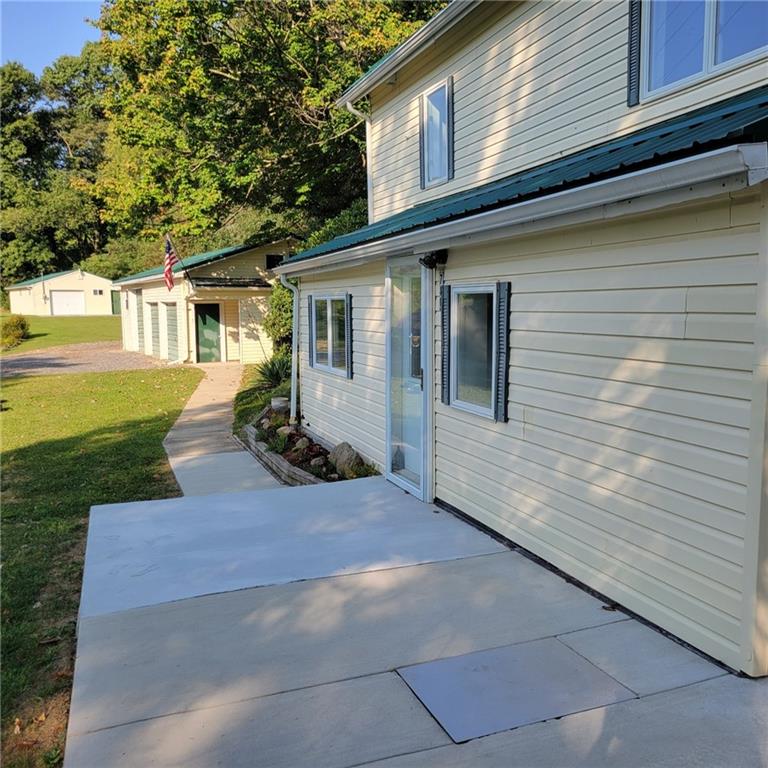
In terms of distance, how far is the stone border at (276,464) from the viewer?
28.4 feet

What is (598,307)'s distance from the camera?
443 cm

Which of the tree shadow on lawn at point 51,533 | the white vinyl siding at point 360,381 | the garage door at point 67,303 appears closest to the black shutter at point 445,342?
the white vinyl siding at point 360,381

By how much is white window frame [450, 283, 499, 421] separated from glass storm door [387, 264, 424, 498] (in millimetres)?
653

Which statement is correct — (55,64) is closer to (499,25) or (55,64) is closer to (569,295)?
(499,25)

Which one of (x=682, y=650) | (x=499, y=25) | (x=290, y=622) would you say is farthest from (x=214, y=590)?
(x=499, y=25)

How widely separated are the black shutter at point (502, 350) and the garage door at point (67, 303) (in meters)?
61.2

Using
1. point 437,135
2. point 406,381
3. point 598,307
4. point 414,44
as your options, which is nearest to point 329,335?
point 406,381

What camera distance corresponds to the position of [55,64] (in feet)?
185

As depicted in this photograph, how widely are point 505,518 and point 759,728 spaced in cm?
275

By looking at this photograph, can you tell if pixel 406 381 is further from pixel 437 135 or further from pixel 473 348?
pixel 437 135

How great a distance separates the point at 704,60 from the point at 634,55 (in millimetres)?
773

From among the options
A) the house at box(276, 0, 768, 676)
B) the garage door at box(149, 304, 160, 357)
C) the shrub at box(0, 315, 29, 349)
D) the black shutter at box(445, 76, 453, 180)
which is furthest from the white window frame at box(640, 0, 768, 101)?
the shrub at box(0, 315, 29, 349)

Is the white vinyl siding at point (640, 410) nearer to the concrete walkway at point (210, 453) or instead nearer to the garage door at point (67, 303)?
the concrete walkway at point (210, 453)

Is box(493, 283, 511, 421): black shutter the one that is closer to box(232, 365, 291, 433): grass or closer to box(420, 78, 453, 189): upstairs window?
box(420, 78, 453, 189): upstairs window
